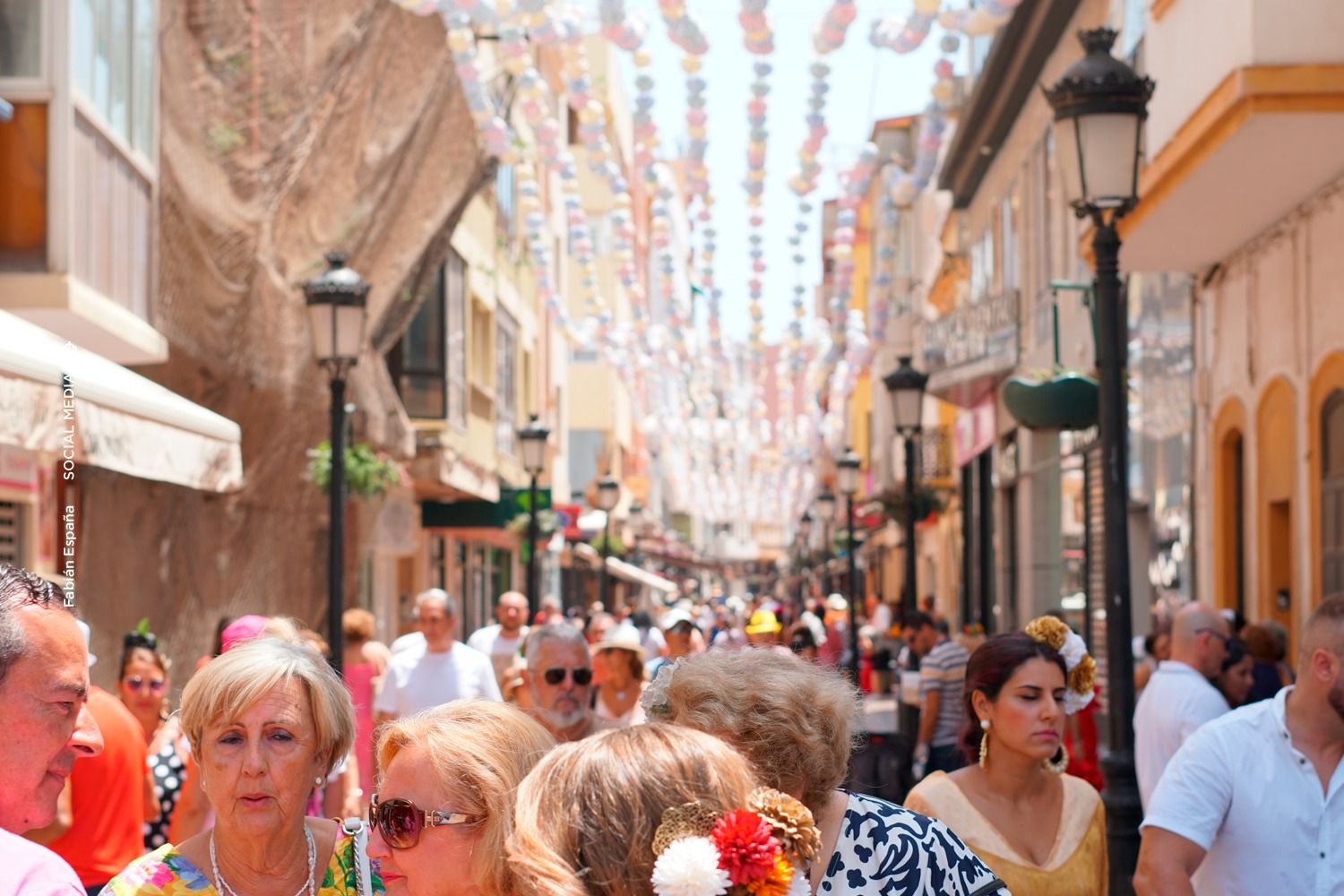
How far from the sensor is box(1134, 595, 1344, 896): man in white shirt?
5.11 metres

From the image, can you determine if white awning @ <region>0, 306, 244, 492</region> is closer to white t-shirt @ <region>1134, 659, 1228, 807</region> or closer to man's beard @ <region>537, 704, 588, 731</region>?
man's beard @ <region>537, 704, 588, 731</region>

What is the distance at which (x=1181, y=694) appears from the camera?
8172 millimetres

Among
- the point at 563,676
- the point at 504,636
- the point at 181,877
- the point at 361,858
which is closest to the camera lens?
the point at 181,877

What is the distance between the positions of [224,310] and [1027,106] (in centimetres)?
1269

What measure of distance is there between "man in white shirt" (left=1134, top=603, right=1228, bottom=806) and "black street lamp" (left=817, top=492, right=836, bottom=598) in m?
25.3

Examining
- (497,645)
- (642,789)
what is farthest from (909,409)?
(642,789)

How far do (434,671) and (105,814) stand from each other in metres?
4.60

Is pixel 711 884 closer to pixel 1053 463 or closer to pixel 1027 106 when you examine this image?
pixel 1053 463

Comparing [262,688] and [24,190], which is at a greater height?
[24,190]

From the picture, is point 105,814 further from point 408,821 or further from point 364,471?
point 364,471

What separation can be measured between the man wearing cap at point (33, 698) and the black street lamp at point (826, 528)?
3068cm

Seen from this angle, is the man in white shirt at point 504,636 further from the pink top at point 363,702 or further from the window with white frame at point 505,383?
the window with white frame at point 505,383

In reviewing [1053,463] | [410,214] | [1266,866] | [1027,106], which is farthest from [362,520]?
[1266,866]

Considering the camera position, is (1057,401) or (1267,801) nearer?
(1267,801)
